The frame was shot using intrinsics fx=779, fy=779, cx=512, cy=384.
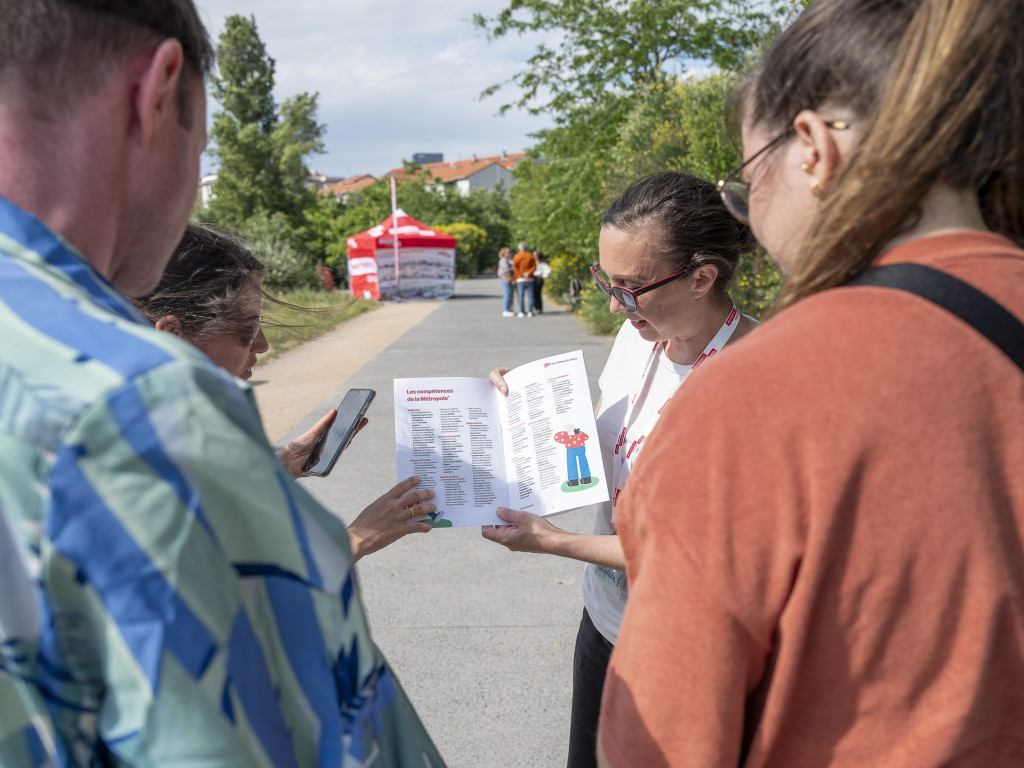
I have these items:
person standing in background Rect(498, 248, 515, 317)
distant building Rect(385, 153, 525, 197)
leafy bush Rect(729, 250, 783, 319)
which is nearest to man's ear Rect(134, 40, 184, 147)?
leafy bush Rect(729, 250, 783, 319)

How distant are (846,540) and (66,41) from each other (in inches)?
36.3

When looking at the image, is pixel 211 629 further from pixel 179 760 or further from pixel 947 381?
pixel 947 381

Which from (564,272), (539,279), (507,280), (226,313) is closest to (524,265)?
(539,279)

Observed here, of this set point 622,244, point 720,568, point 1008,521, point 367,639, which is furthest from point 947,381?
point 622,244

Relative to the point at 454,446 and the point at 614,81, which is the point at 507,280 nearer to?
the point at 614,81

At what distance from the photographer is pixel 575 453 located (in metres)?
2.13

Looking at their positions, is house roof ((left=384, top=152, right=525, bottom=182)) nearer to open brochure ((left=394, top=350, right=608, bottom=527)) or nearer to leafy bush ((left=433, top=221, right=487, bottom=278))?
leafy bush ((left=433, top=221, right=487, bottom=278))

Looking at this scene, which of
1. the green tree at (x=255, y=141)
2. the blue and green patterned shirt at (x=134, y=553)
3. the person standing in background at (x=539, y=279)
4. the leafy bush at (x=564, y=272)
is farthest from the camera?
the green tree at (x=255, y=141)

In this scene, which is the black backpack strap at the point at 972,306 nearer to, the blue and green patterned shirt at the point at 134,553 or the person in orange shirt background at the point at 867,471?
the person in orange shirt background at the point at 867,471

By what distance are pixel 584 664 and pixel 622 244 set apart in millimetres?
1195

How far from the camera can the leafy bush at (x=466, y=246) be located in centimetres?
4922

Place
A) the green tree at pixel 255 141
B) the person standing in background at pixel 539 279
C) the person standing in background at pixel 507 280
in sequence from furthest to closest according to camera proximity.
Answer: the green tree at pixel 255 141, the person standing in background at pixel 507 280, the person standing in background at pixel 539 279

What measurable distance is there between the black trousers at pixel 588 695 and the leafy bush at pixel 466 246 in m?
46.8

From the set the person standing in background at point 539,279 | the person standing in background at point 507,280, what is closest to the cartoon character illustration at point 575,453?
the person standing in background at point 539,279
